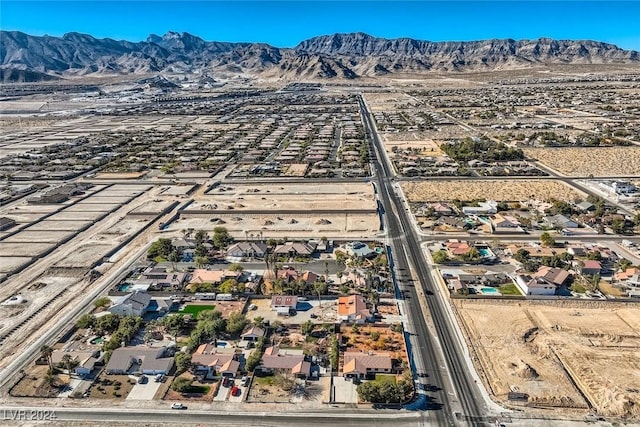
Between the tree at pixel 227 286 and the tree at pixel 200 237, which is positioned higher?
the tree at pixel 200 237

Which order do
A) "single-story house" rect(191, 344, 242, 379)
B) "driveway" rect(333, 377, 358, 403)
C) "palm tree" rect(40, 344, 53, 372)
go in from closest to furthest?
"driveway" rect(333, 377, 358, 403)
"single-story house" rect(191, 344, 242, 379)
"palm tree" rect(40, 344, 53, 372)

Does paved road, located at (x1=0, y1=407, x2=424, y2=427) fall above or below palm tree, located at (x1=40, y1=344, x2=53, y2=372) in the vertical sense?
below

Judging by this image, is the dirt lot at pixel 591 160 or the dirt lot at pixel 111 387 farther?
the dirt lot at pixel 591 160

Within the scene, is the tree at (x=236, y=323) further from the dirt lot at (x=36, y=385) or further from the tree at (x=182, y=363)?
the dirt lot at (x=36, y=385)

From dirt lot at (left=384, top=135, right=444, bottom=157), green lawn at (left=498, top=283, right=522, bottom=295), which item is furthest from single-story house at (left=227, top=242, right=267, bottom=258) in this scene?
dirt lot at (left=384, top=135, right=444, bottom=157)

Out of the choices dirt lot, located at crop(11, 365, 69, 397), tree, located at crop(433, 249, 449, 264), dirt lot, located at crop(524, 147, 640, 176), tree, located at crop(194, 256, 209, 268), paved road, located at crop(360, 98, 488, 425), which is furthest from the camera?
dirt lot, located at crop(524, 147, 640, 176)

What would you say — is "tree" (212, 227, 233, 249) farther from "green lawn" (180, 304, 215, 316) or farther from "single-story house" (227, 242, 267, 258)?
"green lawn" (180, 304, 215, 316)

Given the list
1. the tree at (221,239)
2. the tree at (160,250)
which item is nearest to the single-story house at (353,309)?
the tree at (221,239)
